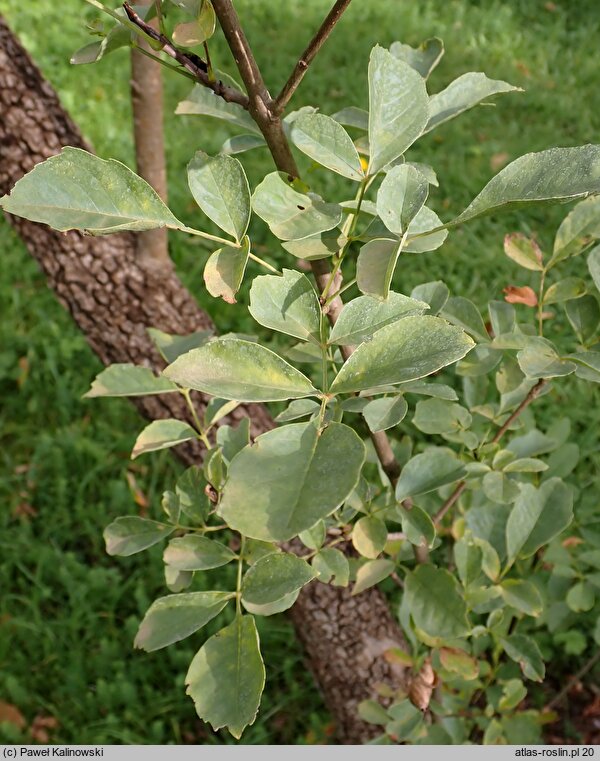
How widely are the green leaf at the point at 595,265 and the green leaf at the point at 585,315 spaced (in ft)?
0.37

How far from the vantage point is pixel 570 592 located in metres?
1.49

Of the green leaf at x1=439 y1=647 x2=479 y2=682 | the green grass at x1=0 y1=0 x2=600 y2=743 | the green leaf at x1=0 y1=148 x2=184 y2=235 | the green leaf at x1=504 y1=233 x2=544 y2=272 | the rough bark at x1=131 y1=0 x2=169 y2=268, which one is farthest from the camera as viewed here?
the green grass at x1=0 y1=0 x2=600 y2=743

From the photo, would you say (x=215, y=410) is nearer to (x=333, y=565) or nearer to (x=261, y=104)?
(x=333, y=565)

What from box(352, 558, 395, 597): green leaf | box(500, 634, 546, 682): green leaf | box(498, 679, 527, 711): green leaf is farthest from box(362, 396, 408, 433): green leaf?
box(498, 679, 527, 711): green leaf

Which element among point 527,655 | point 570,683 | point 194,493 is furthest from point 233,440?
point 570,683

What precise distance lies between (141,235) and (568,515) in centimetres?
109

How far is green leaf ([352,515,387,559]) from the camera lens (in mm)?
1071

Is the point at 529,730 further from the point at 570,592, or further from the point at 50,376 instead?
the point at 50,376

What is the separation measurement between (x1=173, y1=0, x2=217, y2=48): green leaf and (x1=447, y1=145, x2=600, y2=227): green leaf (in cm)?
27

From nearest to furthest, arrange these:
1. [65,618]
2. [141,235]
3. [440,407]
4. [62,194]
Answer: [62,194], [440,407], [141,235], [65,618]

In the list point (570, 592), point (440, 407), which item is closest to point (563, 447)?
point (570, 592)

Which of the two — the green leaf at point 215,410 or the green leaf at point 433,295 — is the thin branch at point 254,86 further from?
the green leaf at point 215,410

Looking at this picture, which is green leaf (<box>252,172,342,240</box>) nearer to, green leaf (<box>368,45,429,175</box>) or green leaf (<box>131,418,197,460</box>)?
green leaf (<box>368,45,429,175</box>)

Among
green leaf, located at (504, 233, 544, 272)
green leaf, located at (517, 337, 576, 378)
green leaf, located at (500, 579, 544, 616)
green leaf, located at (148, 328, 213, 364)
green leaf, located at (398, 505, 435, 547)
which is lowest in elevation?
green leaf, located at (500, 579, 544, 616)
